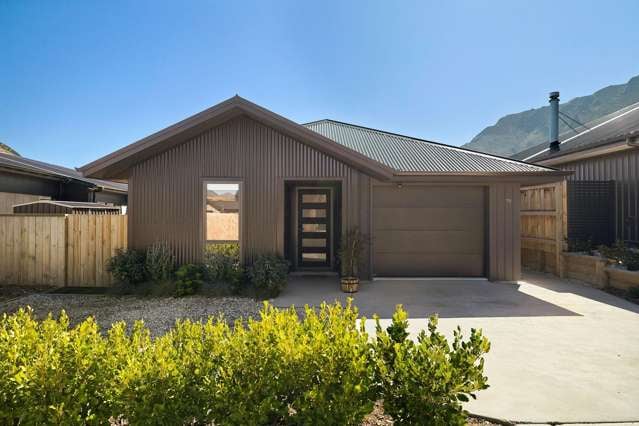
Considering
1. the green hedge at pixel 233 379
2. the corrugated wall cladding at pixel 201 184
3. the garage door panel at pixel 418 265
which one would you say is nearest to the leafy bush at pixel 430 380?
the green hedge at pixel 233 379

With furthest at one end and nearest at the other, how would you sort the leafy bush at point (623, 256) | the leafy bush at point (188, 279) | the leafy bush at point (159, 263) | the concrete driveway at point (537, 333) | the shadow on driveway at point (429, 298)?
the leafy bush at point (159, 263), the leafy bush at point (623, 256), the leafy bush at point (188, 279), the shadow on driveway at point (429, 298), the concrete driveway at point (537, 333)

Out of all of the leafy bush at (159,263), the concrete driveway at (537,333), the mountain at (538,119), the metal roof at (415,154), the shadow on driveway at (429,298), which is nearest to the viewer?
the concrete driveway at (537,333)

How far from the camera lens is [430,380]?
187 cm

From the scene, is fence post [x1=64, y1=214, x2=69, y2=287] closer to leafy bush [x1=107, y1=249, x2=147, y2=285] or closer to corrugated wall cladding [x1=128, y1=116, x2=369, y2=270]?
leafy bush [x1=107, y1=249, x2=147, y2=285]

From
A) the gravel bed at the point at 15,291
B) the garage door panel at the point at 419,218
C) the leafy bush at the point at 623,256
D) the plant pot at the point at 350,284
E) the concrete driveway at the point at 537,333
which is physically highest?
the garage door panel at the point at 419,218

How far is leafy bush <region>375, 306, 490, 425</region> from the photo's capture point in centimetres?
185

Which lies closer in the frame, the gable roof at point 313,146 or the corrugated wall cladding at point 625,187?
the gable roof at point 313,146

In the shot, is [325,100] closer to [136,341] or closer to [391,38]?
[391,38]

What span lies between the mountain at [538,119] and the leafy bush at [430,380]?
2395 inches

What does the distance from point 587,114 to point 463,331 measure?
70.2 m

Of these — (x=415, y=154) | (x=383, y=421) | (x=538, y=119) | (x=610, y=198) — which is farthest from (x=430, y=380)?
(x=538, y=119)

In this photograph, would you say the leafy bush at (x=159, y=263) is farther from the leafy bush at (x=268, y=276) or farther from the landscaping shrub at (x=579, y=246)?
the landscaping shrub at (x=579, y=246)

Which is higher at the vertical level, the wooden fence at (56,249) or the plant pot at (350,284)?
the wooden fence at (56,249)

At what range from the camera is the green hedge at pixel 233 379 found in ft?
5.99
